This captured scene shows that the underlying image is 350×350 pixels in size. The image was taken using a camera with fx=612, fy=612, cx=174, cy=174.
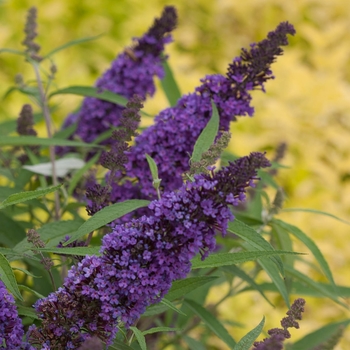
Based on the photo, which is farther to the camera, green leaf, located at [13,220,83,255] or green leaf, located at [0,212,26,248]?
green leaf, located at [0,212,26,248]

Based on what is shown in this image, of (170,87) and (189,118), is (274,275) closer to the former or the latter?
(189,118)

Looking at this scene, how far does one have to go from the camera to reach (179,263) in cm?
84

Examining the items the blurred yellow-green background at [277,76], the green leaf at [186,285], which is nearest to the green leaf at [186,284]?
the green leaf at [186,285]

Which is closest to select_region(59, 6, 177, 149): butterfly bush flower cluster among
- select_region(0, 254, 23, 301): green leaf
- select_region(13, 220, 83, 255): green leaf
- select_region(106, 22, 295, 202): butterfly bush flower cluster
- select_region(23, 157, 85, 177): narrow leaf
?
select_region(23, 157, 85, 177): narrow leaf

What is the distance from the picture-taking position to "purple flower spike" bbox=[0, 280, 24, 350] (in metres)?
0.81

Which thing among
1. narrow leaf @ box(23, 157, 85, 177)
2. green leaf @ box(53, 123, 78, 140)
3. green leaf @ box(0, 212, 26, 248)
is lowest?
green leaf @ box(0, 212, 26, 248)

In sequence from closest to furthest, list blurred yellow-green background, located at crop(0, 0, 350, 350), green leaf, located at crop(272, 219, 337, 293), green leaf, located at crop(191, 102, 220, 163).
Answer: green leaf, located at crop(191, 102, 220, 163), green leaf, located at crop(272, 219, 337, 293), blurred yellow-green background, located at crop(0, 0, 350, 350)

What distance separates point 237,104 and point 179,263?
55 cm

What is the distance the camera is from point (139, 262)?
2.69 feet

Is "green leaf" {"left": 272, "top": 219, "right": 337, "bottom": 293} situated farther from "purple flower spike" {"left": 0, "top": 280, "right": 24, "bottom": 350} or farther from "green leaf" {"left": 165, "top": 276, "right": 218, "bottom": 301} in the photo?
"purple flower spike" {"left": 0, "top": 280, "right": 24, "bottom": 350}

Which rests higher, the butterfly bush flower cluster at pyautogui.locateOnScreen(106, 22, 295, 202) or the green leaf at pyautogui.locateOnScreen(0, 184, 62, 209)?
the butterfly bush flower cluster at pyautogui.locateOnScreen(106, 22, 295, 202)

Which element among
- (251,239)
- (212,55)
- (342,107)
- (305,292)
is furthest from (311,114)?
(251,239)

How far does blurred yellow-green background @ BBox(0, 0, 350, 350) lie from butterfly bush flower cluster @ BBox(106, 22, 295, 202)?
2419mm

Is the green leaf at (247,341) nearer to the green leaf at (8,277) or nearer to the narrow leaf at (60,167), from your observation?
the green leaf at (8,277)
